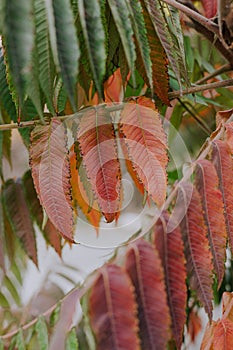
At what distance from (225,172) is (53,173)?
0.15 meters

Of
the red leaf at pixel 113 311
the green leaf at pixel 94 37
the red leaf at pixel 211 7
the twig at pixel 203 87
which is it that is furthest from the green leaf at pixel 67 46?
the red leaf at pixel 211 7

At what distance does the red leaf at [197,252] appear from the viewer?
530 mm

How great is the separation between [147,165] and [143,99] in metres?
0.08

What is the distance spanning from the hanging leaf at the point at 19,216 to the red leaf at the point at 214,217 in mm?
330

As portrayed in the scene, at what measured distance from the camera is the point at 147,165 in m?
0.58

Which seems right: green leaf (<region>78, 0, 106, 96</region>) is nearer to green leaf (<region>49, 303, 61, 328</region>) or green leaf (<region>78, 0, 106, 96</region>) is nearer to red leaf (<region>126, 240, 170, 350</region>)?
red leaf (<region>126, 240, 170, 350</region>)

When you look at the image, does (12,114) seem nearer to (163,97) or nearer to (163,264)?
(163,97)

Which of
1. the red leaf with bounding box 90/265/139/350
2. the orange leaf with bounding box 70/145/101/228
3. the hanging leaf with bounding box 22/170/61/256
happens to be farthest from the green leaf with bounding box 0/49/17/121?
the red leaf with bounding box 90/265/139/350

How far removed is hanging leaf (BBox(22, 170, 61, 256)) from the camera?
33.4 inches

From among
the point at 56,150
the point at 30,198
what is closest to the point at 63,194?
the point at 56,150

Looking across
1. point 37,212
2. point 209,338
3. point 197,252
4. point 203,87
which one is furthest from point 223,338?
point 37,212

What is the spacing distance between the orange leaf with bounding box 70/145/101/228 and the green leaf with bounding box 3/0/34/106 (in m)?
0.29

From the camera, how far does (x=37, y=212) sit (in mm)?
887

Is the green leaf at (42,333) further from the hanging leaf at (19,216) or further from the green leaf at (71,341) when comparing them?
the hanging leaf at (19,216)
